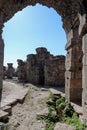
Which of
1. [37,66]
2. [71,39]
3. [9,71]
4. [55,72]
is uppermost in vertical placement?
[71,39]

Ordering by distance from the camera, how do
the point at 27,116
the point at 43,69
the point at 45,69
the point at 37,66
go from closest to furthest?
1. the point at 27,116
2. the point at 45,69
3. the point at 37,66
4. the point at 43,69

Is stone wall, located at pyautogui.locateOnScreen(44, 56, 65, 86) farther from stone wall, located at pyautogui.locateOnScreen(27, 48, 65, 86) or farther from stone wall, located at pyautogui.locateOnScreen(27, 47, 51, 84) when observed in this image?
stone wall, located at pyautogui.locateOnScreen(27, 47, 51, 84)

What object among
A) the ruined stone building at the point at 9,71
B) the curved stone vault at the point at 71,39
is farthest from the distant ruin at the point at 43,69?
the curved stone vault at the point at 71,39

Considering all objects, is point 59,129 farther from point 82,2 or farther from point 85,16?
point 82,2

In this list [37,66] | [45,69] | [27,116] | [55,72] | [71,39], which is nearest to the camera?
[27,116]

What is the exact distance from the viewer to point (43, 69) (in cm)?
1788

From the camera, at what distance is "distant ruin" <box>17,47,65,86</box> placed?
1524cm

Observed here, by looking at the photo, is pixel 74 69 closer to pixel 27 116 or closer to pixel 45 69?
pixel 27 116

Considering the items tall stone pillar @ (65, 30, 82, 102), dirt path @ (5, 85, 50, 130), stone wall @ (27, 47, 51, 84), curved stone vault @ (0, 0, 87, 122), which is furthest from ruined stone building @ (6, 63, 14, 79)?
tall stone pillar @ (65, 30, 82, 102)

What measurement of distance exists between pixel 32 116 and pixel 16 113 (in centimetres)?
75

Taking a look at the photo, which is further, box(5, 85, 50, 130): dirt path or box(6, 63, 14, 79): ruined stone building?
box(6, 63, 14, 79): ruined stone building

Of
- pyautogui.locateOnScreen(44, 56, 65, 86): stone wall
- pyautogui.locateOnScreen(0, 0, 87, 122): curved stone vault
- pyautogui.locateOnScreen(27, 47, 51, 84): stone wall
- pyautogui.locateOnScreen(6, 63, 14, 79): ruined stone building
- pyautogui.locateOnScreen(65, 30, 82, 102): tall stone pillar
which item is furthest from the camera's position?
pyautogui.locateOnScreen(6, 63, 14, 79): ruined stone building

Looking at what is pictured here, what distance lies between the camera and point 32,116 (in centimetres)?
670

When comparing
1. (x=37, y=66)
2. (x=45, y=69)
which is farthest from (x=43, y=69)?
(x=45, y=69)
